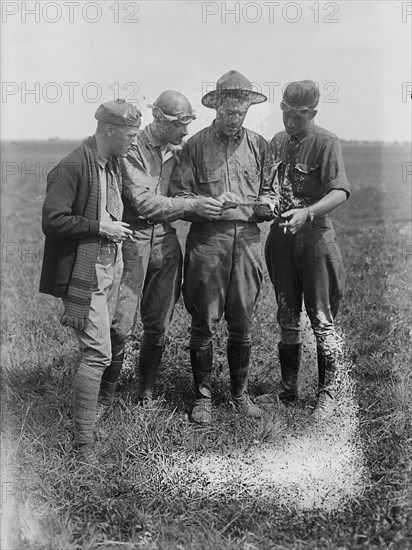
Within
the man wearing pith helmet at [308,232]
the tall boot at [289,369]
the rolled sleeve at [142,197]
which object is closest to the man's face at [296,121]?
the man wearing pith helmet at [308,232]

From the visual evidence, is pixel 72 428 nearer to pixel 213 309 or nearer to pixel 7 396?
pixel 7 396

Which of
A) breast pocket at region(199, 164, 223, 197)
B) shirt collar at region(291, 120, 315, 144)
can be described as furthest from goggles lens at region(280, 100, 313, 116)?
breast pocket at region(199, 164, 223, 197)

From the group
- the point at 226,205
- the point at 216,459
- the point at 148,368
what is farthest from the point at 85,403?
the point at 226,205

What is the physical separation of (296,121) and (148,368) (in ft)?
7.17

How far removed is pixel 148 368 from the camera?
5406 millimetres

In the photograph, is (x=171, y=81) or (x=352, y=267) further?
(x=352, y=267)

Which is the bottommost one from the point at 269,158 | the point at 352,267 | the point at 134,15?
the point at 352,267

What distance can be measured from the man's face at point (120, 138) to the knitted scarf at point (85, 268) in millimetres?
143

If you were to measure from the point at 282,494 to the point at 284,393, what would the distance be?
1304 mm

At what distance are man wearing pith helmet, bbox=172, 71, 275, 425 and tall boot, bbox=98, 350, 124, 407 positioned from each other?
0.65 m

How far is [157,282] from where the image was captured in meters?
5.15

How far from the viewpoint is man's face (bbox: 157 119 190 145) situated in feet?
15.9

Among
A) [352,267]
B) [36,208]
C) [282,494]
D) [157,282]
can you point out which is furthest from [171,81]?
[36,208]

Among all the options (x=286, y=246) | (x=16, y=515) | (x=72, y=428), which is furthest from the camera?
(x=286, y=246)
